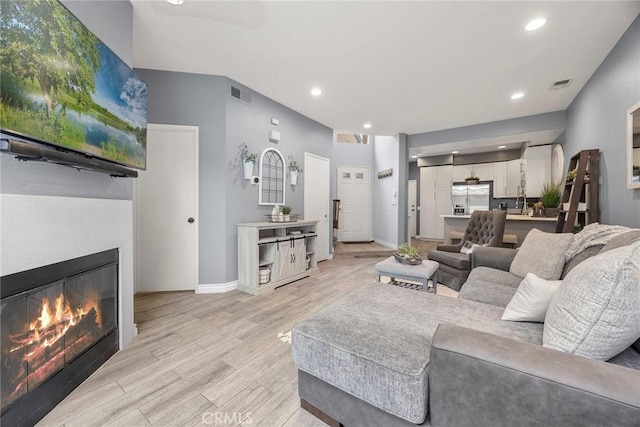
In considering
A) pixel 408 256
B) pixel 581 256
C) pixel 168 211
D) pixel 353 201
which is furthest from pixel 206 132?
pixel 353 201

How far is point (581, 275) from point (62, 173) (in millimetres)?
2642

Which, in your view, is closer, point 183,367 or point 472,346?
point 472,346

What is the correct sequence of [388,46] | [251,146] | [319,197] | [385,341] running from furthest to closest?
[319,197]
[251,146]
[388,46]
[385,341]

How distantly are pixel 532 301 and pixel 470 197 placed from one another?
21.8ft

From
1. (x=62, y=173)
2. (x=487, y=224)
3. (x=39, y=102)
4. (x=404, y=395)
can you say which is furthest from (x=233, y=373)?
(x=487, y=224)

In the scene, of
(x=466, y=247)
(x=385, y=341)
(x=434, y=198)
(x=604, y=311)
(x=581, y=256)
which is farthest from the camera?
(x=434, y=198)

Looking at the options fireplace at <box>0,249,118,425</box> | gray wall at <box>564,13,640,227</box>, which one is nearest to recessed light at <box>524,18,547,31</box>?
gray wall at <box>564,13,640,227</box>

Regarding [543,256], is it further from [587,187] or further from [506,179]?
[506,179]

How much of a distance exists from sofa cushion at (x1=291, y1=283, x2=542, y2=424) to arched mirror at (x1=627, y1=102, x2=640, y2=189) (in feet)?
6.08

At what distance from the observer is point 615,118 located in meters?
2.42

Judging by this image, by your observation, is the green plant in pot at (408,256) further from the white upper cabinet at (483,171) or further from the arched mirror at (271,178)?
the white upper cabinet at (483,171)

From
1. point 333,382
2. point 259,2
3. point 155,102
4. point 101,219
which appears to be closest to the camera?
point 333,382

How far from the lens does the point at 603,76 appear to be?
8.84 feet

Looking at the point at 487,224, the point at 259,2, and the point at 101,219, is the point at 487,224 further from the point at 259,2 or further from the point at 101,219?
the point at 101,219
